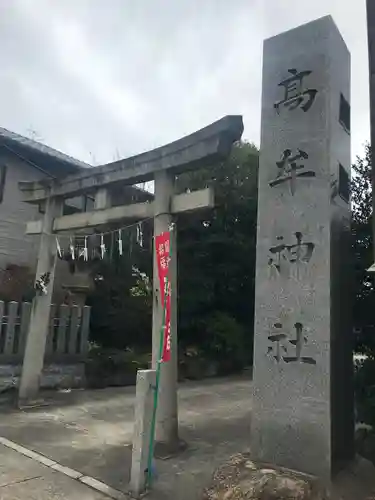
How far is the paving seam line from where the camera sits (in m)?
4.96

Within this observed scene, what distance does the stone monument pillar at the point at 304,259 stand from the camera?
5031 mm

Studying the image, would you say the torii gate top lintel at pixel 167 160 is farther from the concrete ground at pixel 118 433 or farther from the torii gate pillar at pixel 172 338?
the concrete ground at pixel 118 433

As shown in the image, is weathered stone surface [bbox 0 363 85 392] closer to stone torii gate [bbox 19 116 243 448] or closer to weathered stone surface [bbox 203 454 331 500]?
stone torii gate [bbox 19 116 243 448]

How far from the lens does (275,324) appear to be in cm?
538

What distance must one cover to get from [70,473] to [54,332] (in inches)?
242

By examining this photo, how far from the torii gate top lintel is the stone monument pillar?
36.5 inches

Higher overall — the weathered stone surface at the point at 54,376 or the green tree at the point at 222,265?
the green tree at the point at 222,265

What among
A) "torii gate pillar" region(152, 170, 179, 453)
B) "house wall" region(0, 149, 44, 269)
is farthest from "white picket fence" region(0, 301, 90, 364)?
"torii gate pillar" region(152, 170, 179, 453)

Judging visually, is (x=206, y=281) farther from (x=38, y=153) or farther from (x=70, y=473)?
(x=70, y=473)

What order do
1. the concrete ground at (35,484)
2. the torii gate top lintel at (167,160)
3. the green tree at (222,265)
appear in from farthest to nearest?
the green tree at (222,265)
the torii gate top lintel at (167,160)
the concrete ground at (35,484)

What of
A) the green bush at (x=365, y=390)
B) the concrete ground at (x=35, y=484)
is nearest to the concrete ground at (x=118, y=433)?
the concrete ground at (x=35, y=484)

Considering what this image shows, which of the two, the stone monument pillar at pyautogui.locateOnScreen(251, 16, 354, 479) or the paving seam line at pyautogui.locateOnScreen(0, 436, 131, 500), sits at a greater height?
the stone monument pillar at pyautogui.locateOnScreen(251, 16, 354, 479)

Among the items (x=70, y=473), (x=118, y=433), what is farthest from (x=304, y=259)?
(x=118, y=433)

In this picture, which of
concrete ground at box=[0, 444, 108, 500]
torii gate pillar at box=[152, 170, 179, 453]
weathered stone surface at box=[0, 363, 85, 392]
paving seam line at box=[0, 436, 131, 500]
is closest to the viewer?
concrete ground at box=[0, 444, 108, 500]
